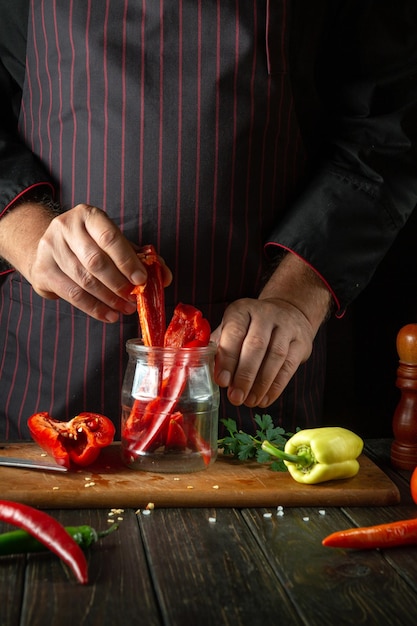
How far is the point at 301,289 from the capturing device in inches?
67.4

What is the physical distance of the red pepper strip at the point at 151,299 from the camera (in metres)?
1.41

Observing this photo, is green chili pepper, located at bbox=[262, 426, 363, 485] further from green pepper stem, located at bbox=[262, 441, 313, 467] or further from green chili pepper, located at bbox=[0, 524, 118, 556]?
green chili pepper, located at bbox=[0, 524, 118, 556]

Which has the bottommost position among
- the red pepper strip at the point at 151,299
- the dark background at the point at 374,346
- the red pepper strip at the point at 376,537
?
the dark background at the point at 374,346

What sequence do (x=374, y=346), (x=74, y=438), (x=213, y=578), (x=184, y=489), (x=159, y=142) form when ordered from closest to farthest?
1. (x=213, y=578)
2. (x=184, y=489)
3. (x=74, y=438)
4. (x=159, y=142)
5. (x=374, y=346)

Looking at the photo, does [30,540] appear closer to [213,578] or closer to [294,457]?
[213,578]

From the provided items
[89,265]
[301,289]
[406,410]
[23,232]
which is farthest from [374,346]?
[89,265]

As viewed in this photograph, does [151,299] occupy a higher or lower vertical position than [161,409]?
higher

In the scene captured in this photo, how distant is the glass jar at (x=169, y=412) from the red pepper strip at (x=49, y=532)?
0.28 metres

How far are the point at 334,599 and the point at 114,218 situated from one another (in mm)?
932

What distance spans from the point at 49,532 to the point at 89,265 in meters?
0.44

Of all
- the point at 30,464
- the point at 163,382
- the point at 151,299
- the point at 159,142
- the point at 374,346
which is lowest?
the point at 374,346

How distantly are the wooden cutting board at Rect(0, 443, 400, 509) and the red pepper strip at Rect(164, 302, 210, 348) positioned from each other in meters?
0.21

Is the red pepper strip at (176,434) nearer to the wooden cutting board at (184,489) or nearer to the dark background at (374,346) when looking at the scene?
the wooden cutting board at (184,489)

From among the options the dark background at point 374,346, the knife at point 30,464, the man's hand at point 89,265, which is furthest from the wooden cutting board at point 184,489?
the dark background at point 374,346
